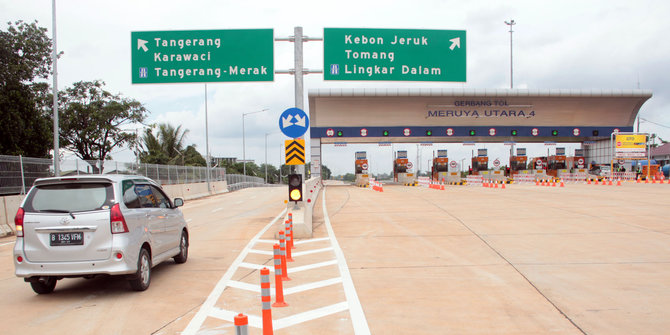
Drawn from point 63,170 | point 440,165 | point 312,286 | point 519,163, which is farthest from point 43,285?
point 519,163

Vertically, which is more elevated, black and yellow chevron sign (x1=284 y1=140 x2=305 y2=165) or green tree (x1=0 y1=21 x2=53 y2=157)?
green tree (x1=0 y1=21 x2=53 y2=157)

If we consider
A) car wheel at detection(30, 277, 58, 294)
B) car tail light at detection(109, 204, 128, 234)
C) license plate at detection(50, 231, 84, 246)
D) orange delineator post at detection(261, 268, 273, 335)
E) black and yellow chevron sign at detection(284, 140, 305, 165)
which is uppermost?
black and yellow chevron sign at detection(284, 140, 305, 165)

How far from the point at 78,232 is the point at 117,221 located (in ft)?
1.65

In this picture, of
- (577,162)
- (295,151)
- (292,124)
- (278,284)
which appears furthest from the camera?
(577,162)

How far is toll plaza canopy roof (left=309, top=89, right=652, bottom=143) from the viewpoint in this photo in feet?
150

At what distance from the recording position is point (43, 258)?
6.96 metres

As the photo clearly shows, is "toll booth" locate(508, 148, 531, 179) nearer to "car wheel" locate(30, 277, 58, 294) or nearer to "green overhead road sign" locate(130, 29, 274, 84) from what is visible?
"green overhead road sign" locate(130, 29, 274, 84)

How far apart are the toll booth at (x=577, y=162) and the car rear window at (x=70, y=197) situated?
50546mm

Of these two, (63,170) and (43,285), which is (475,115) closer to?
(63,170)

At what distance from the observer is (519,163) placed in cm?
5316

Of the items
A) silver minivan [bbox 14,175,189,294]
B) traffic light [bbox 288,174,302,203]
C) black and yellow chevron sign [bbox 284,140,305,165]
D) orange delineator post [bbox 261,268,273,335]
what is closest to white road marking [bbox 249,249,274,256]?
traffic light [bbox 288,174,302,203]

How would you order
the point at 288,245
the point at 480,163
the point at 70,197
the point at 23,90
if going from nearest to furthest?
the point at 70,197 < the point at 288,245 < the point at 23,90 < the point at 480,163

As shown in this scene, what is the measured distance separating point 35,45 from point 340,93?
22350 millimetres

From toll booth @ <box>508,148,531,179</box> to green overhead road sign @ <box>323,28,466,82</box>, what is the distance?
36.8 m
